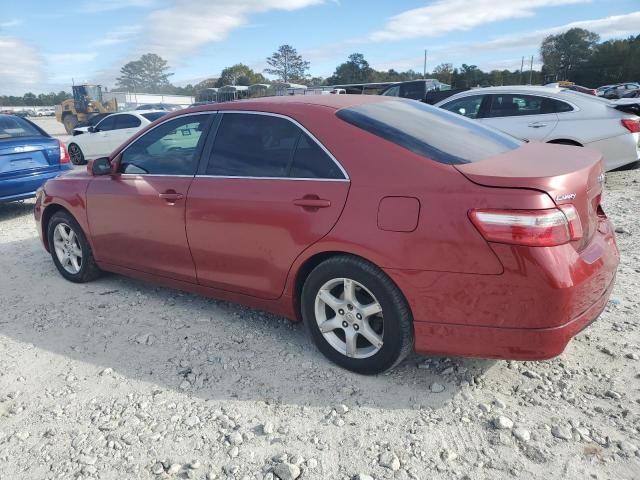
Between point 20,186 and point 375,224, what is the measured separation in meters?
6.34

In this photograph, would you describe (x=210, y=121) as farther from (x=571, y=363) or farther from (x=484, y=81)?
(x=484, y=81)

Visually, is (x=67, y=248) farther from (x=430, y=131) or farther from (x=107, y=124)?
(x=107, y=124)

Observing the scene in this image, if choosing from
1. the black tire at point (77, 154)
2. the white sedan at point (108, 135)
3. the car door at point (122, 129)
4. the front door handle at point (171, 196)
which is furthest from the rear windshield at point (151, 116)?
the front door handle at point (171, 196)

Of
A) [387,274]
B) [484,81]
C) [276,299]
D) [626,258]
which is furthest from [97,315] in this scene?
[484,81]

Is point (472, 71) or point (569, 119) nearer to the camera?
point (569, 119)

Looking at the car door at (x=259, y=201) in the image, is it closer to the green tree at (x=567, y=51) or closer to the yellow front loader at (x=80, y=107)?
the yellow front loader at (x=80, y=107)

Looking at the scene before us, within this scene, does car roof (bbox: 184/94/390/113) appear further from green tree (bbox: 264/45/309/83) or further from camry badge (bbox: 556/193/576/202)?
green tree (bbox: 264/45/309/83)

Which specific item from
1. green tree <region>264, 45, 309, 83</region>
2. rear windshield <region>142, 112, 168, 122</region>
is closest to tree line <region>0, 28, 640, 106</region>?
green tree <region>264, 45, 309, 83</region>

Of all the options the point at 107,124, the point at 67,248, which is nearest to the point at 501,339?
the point at 67,248

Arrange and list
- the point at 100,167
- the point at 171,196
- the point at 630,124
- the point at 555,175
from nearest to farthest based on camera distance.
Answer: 1. the point at 555,175
2. the point at 171,196
3. the point at 100,167
4. the point at 630,124

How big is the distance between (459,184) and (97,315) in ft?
9.73

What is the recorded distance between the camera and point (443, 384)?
2863 mm

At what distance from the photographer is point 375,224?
8.72ft

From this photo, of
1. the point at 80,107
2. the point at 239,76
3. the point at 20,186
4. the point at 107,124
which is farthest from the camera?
the point at 239,76
